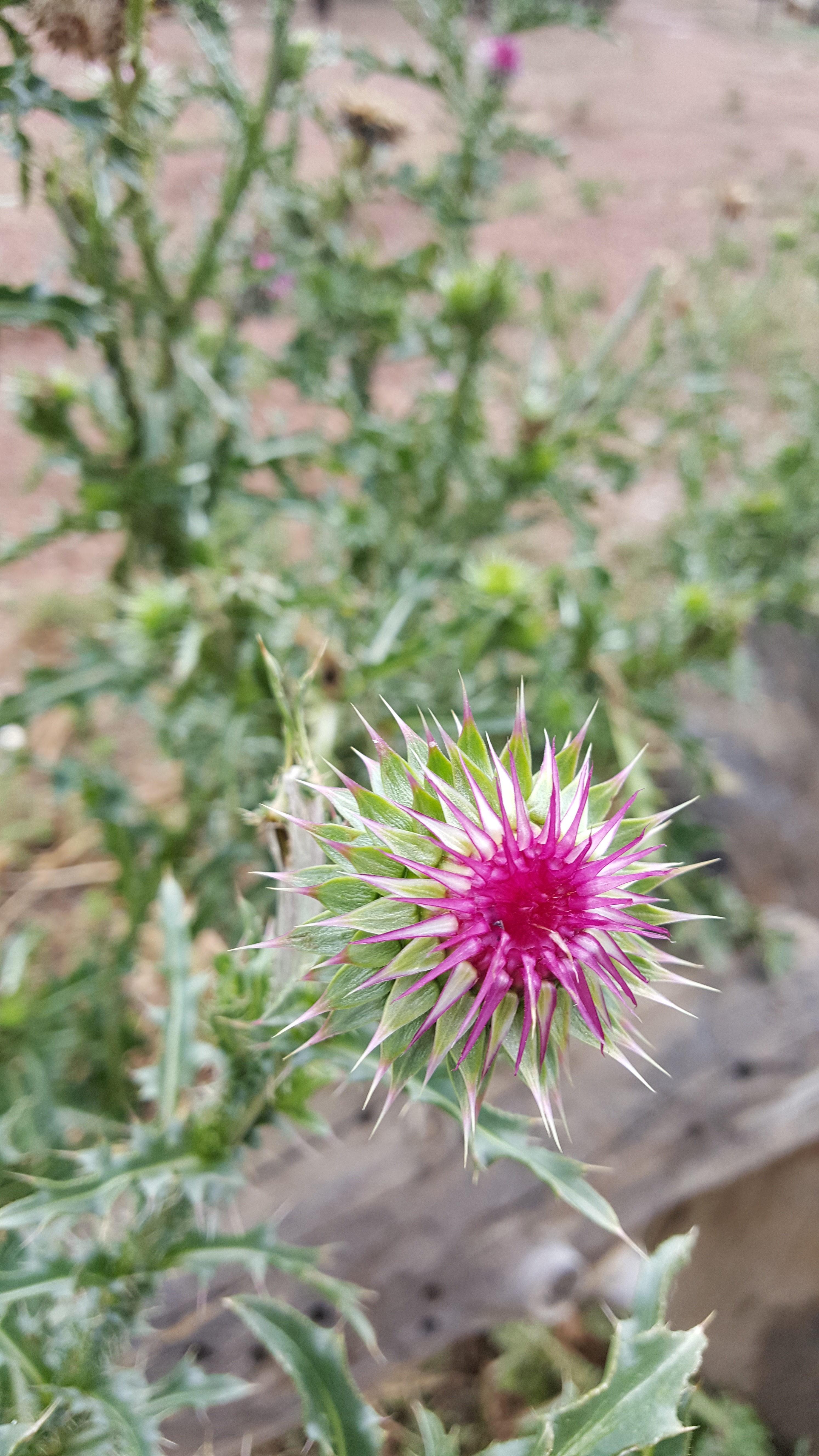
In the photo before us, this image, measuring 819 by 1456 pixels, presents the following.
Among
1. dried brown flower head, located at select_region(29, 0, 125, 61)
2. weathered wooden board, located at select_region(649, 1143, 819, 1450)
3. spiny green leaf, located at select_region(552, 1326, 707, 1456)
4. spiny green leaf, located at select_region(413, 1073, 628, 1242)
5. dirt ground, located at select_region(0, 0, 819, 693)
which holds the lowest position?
weathered wooden board, located at select_region(649, 1143, 819, 1450)

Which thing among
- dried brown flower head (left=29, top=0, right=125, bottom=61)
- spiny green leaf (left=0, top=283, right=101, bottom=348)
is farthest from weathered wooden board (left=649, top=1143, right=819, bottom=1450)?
dried brown flower head (left=29, top=0, right=125, bottom=61)

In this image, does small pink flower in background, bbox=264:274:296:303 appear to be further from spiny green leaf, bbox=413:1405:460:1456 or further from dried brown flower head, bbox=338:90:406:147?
spiny green leaf, bbox=413:1405:460:1456

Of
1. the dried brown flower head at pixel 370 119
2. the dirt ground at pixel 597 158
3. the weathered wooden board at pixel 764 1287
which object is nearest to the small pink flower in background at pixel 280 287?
the dried brown flower head at pixel 370 119

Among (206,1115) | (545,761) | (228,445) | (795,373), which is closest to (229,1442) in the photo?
(206,1115)

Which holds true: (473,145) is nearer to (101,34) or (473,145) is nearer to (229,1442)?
(101,34)

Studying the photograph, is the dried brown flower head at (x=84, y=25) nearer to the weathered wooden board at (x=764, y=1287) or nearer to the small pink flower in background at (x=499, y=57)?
the small pink flower in background at (x=499, y=57)

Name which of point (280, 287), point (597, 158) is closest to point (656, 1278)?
point (280, 287)

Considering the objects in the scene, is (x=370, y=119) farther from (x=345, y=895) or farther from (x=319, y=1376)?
(x=319, y=1376)
